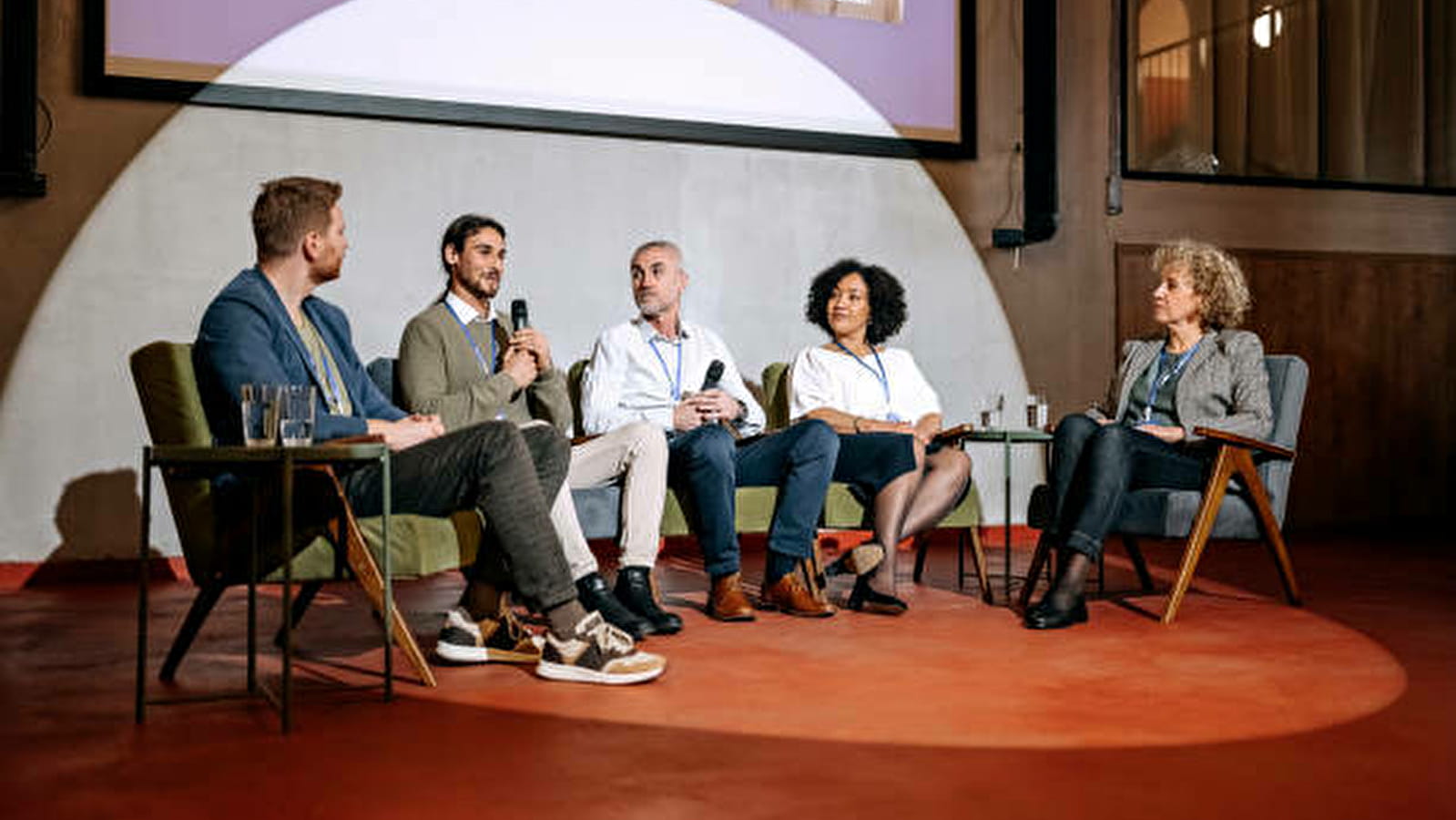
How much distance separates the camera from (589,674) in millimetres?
2771

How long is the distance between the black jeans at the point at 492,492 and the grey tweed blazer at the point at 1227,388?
200 cm

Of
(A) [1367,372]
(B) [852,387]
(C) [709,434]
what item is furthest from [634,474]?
(A) [1367,372]

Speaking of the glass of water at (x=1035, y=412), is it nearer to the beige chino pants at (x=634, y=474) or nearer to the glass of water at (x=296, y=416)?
the beige chino pants at (x=634, y=474)

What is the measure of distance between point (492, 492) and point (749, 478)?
1.22 m

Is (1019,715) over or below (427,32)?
below

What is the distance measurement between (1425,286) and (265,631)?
5.98 m

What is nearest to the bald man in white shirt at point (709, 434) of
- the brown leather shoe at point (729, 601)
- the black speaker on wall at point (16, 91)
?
the brown leather shoe at point (729, 601)

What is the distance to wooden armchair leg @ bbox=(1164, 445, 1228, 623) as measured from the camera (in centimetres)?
366

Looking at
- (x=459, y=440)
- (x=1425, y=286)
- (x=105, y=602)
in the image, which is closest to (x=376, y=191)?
(x=105, y=602)

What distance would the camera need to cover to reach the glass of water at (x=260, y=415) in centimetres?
245

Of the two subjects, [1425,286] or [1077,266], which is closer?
[1077,266]

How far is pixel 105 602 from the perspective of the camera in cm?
420

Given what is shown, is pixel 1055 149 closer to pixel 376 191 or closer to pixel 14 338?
pixel 376 191

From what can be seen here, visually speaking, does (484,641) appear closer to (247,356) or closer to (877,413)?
(247,356)
